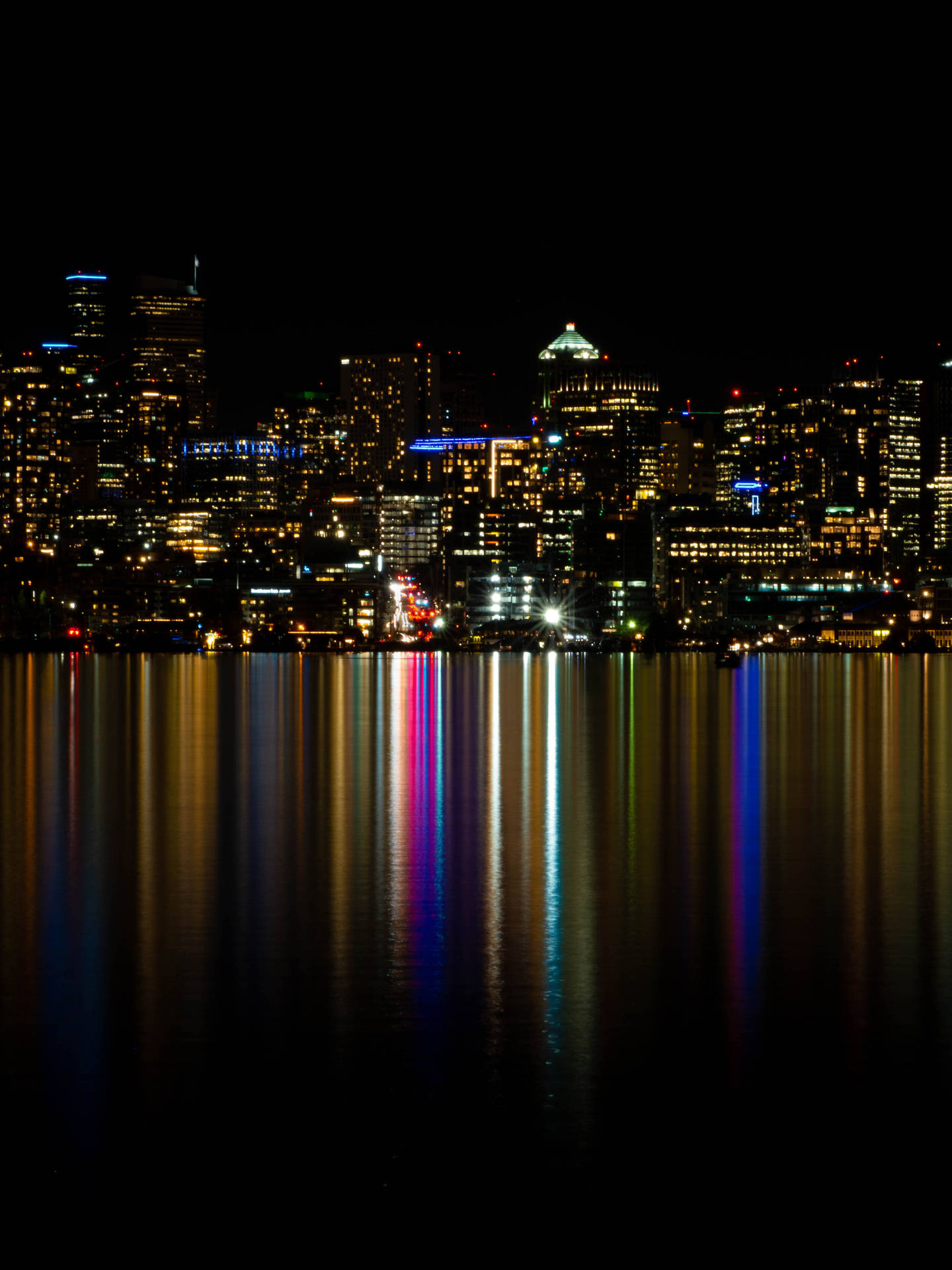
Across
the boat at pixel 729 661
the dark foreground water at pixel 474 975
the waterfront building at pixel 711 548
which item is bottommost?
the dark foreground water at pixel 474 975

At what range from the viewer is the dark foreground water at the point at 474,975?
1103 centimetres

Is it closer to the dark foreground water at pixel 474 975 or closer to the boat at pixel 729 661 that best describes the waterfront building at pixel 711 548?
the boat at pixel 729 661

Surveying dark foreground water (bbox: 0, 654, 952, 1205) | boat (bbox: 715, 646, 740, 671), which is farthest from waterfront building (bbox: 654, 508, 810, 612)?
dark foreground water (bbox: 0, 654, 952, 1205)

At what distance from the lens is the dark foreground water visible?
1103cm

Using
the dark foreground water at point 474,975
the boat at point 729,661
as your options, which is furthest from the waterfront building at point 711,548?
the dark foreground water at point 474,975

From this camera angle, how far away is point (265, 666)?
4478 inches

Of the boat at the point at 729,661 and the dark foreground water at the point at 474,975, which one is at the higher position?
the boat at the point at 729,661

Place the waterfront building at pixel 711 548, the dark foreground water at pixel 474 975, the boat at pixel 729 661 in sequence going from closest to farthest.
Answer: the dark foreground water at pixel 474 975 < the boat at pixel 729 661 < the waterfront building at pixel 711 548

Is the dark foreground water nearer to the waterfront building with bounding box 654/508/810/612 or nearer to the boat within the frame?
the boat

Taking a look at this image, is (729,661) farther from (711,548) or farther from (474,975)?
(474,975)

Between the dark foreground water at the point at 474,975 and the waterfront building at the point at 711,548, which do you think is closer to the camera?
the dark foreground water at the point at 474,975

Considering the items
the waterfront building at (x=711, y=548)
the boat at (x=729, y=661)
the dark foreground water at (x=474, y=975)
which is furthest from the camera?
the waterfront building at (x=711, y=548)

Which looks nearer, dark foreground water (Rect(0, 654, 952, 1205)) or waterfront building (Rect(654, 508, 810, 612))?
dark foreground water (Rect(0, 654, 952, 1205))

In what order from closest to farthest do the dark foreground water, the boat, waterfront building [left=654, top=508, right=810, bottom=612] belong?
the dark foreground water < the boat < waterfront building [left=654, top=508, right=810, bottom=612]
